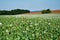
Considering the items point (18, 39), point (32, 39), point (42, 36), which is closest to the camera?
point (18, 39)

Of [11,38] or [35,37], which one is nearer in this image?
[11,38]

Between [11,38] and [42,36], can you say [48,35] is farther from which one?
[11,38]

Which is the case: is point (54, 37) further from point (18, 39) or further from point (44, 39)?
Answer: point (18, 39)

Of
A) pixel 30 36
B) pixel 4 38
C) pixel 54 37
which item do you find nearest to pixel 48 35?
pixel 54 37

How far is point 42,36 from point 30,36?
1.41ft

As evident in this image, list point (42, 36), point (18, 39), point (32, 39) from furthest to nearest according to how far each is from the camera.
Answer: point (42, 36)
point (32, 39)
point (18, 39)

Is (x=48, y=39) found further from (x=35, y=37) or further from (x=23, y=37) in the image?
(x=23, y=37)

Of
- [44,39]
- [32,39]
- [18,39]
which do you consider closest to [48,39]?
[44,39]

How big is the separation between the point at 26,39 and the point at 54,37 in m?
1.00

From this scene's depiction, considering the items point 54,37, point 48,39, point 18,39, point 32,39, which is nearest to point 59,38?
point 54,37

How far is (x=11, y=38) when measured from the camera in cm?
418

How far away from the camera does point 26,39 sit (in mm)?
4180

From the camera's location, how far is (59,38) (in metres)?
4.93

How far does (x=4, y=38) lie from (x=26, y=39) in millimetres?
502
